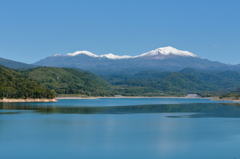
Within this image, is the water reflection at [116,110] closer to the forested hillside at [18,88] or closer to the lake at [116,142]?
the forested hillside at [18,88]

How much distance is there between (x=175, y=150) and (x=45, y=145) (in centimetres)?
1470

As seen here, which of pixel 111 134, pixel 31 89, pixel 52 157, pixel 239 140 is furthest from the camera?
pixel 31 89

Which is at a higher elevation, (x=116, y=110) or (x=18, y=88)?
(x=18, y=88)

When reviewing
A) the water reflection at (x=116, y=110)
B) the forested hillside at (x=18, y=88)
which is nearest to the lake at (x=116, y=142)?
the water reflection at (x=116, y=110)

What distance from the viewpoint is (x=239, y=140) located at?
4762 cm

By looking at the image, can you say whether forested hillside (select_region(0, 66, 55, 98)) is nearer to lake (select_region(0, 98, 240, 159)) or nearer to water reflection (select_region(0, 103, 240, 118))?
water reflection (select_region(0, 103, 240, 118))

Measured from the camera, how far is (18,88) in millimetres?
136875

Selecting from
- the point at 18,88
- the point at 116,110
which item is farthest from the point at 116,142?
the point at 18,88

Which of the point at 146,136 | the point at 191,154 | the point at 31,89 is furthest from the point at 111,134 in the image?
the point at 31,89

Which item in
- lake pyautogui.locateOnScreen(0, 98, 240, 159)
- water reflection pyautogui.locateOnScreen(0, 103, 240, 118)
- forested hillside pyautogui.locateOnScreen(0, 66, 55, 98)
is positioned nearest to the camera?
lake pyautogui.locateOnScreen(0, 98, 240, 159)

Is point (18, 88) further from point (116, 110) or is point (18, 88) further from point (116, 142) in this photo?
point (116, 142)

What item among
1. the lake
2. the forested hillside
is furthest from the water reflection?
the lake

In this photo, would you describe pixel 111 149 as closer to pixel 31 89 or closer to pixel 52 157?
pixel 52 157

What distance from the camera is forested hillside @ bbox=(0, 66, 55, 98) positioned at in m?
131
